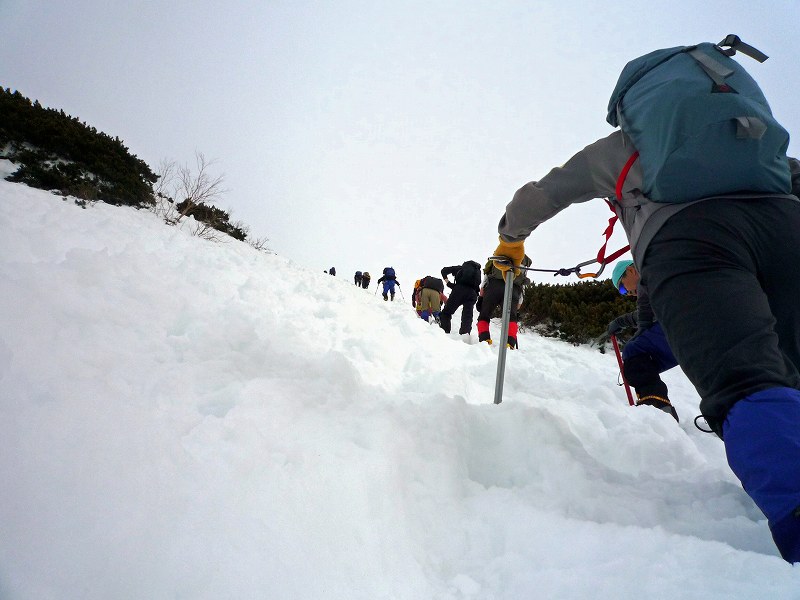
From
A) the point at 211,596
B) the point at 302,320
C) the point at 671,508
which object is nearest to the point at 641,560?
the point at 671,508

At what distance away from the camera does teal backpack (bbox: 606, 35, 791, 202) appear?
1040 mm

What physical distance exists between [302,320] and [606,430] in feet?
7.72

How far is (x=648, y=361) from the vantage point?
2859 mm

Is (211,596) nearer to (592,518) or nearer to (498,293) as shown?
(592,518)

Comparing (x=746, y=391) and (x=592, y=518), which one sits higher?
(x=746, y=391)

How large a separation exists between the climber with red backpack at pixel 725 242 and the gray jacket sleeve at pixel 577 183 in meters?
0.02

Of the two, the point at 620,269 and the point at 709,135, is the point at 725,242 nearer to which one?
the point at 709,135

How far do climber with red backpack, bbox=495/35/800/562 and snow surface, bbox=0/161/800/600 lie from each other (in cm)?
28

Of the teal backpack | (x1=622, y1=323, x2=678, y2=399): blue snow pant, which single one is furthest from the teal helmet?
the teal backpack

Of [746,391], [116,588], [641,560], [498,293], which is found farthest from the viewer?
[498,293]

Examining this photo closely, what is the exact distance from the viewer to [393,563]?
2.65 ft

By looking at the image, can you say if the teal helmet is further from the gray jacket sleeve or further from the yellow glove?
the gray jacket sleeve

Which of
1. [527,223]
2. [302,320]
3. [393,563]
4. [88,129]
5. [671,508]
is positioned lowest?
[393,563]

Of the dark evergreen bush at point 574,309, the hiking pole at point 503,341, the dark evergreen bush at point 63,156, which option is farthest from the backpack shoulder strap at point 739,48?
the dark evergreen bush at point 63,156
